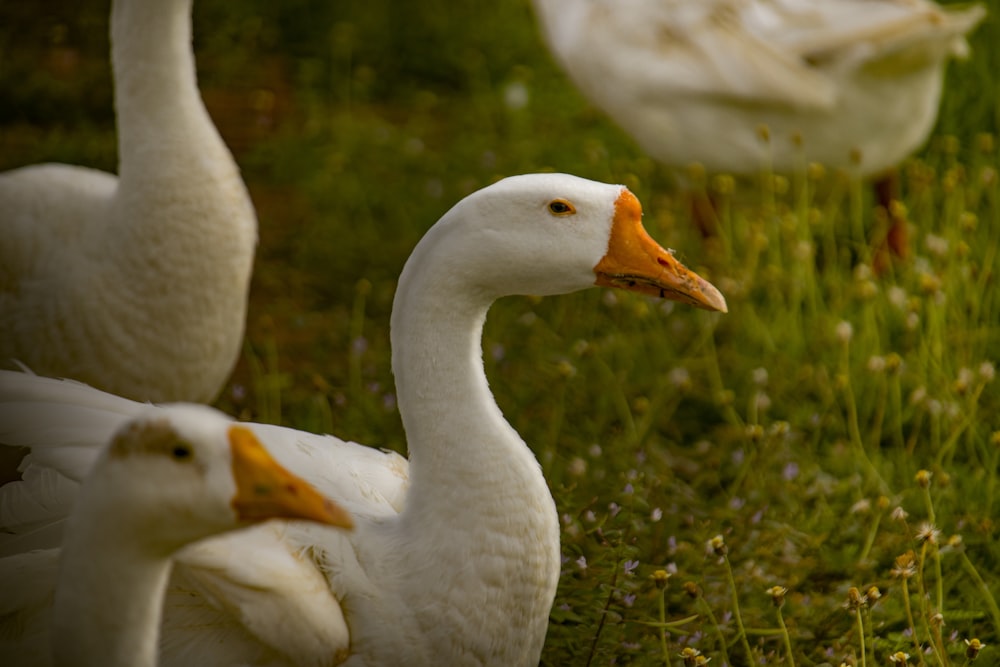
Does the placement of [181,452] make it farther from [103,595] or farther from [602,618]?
[602,618]

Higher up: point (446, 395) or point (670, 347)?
point (446, 395)

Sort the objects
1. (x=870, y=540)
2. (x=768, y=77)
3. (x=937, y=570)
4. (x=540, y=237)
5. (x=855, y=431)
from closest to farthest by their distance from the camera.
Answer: (x=540, y=237) < (x=937, y=570) < (x=870, y=540) < (x=855, y=431) < (x=768, y=77)

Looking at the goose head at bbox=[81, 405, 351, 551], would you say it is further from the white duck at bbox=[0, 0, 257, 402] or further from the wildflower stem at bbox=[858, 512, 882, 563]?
the wildflower stem at bbox=[858, 512, 882, 563]

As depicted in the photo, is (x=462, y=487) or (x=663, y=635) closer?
(x=462, y=487)

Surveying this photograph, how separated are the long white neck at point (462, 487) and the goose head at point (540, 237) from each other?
0.02m

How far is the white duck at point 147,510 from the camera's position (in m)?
1.92

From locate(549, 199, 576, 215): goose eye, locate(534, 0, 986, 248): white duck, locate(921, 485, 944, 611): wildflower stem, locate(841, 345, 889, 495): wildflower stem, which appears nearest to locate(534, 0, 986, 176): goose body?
locate(534, 0, 986, 248): white duck

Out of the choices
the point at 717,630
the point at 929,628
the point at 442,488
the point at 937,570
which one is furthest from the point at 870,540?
the point at 442,488

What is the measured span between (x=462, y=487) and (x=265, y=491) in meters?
0.57

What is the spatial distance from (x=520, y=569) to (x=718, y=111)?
2.80 metres

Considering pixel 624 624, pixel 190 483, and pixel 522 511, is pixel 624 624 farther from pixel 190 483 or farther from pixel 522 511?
pixel 190 483

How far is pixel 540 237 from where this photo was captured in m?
2.43

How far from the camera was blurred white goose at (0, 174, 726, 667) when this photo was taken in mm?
2373

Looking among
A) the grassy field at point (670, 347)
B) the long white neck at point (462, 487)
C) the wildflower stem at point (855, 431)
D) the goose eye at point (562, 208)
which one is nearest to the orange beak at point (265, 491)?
the long white neck at point (462, 487)
